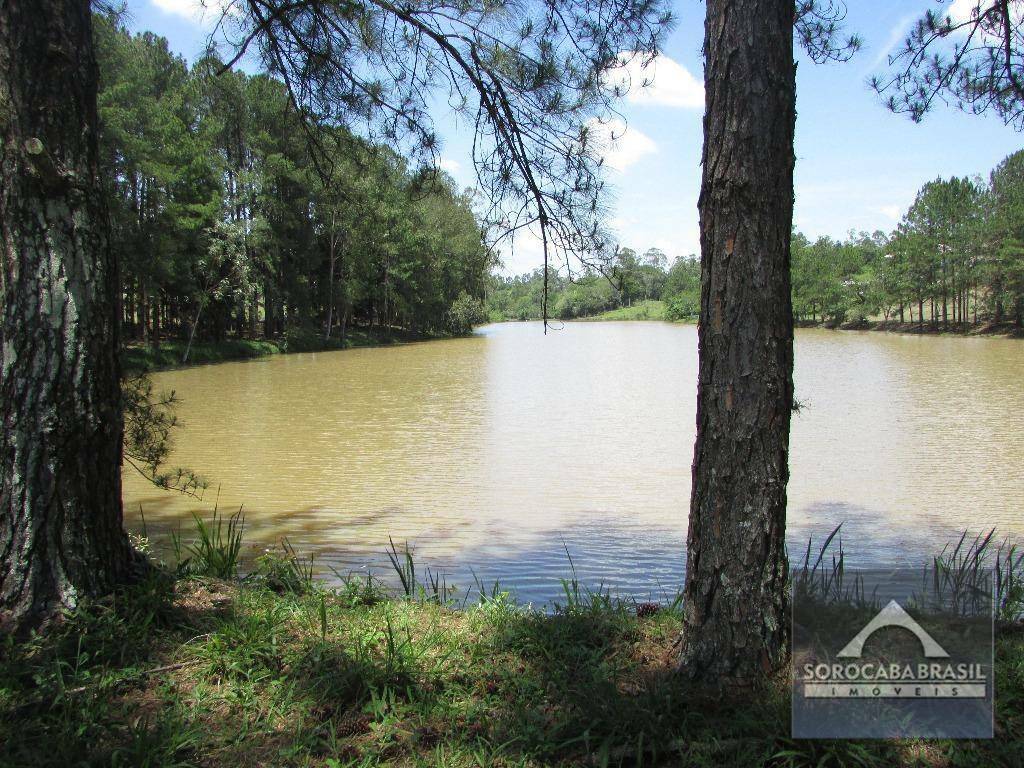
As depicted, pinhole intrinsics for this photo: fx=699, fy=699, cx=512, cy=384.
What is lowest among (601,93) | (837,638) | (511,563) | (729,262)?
(511,563)

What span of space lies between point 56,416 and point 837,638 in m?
2.68

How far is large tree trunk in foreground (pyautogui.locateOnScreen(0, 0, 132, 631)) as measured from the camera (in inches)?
92.2

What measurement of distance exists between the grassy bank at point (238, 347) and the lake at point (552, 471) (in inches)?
135

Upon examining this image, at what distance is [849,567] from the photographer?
4.73m

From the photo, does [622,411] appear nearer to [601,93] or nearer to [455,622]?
[601,93]

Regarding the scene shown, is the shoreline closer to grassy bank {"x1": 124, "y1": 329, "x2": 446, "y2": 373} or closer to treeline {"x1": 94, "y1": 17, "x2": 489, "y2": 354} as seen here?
treeline {"x1": 94, "y1": 17, "x2": 489, "y2": 354}

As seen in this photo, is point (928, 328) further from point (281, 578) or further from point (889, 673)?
point (281, 578)

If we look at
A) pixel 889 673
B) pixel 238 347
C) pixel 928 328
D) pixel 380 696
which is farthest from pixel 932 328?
pixel 380 696

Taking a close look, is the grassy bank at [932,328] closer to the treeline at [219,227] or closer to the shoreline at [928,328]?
the shoreline at [928,328]

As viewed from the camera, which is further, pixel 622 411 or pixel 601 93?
pixel 622 411

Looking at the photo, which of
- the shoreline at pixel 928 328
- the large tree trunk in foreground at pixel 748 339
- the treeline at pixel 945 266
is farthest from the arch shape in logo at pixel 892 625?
the treeline at pixel 945 266

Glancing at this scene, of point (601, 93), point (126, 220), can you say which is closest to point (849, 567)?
point (601, 93)

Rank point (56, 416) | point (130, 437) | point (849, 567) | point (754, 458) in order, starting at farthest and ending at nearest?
point (849, 567), point (130, 437), point (56, 416), point (754, 458)

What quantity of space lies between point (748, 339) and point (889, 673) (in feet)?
3.58
